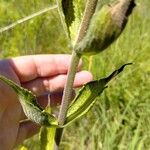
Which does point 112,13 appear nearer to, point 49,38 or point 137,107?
point 137,107

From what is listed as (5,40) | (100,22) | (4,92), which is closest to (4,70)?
(4,92)

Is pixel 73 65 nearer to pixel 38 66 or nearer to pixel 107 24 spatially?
pixel 107 24

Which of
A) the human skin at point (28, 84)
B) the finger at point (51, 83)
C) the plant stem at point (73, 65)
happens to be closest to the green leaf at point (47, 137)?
the plant stem at point (73, 65)

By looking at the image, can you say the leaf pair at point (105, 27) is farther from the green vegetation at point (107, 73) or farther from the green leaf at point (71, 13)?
A: the green vegetation at point (107, 73)

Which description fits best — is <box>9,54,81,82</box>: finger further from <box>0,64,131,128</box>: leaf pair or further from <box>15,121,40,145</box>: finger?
<box>0,64,131,128</box>: leaf pair

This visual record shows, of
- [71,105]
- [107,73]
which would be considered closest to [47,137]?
[71,105]
